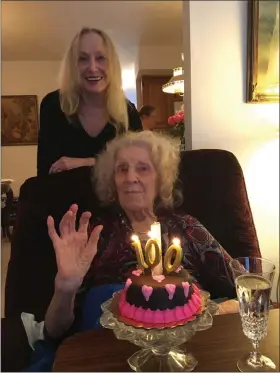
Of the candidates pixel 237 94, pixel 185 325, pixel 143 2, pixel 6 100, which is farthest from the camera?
pixel 237 94

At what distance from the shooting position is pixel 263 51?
47.1 inches

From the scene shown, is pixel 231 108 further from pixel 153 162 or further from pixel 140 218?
pixel 140 218

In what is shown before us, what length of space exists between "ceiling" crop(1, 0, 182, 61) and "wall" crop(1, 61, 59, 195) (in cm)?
2

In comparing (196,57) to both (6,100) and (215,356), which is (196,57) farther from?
(215,356)

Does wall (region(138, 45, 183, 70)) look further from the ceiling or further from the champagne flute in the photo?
the champagne flute

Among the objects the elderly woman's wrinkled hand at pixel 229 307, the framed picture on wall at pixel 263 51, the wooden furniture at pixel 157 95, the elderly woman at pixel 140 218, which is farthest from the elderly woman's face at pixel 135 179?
the framed picture on wall at pixel 263 51

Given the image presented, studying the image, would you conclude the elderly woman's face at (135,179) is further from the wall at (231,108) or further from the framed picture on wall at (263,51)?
the framed picture on wall at (263,51)

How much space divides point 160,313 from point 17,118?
66cm

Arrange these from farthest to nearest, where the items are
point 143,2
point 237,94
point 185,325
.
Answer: point 237,94
point 143,2
point 185,325

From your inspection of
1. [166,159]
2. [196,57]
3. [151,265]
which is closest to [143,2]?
[196,57]

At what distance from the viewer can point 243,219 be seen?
1.14m

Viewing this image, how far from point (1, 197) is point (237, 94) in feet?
2.62

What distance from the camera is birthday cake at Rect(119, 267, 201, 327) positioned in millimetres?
575

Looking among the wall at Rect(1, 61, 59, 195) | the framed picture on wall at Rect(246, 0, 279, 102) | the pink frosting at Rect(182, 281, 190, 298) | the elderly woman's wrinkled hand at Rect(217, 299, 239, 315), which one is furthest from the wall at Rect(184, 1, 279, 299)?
the pink frosting at Rect(182, 281, 190, 298)
